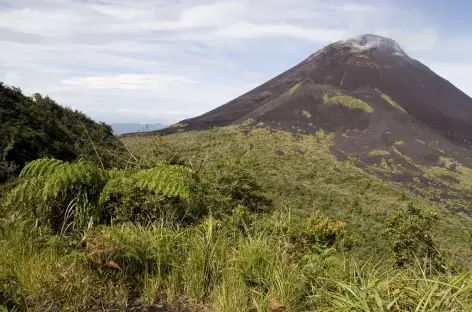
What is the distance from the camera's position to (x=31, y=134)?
217 inches

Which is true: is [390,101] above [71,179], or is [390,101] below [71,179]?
above

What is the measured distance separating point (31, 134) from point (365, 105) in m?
78.6

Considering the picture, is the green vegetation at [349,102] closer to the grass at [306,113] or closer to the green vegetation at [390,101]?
the grass at [306,113]

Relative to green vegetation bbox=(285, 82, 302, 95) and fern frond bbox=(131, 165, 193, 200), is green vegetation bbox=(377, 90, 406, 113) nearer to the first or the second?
green vegetation bbox=(285, 82, 302, 95)

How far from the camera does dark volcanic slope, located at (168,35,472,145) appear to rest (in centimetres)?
8144

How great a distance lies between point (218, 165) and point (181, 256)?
5404 mm

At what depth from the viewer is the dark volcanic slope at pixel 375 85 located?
267 feet

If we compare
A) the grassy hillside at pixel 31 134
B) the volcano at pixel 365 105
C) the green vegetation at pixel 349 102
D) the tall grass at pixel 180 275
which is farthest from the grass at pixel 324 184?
the tall grass at pixel 180 275

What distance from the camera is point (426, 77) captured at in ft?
317

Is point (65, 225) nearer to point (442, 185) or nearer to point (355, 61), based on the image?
point (442, 185)

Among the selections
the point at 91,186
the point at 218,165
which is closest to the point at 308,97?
the point at 218,165

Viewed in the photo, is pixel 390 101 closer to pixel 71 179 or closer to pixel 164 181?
pixel 164 181

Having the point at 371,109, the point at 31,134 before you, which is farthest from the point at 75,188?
the point at 371,109

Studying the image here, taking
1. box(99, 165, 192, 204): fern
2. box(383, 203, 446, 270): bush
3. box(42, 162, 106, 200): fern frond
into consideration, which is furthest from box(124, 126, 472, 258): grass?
box(42, 162, 106, 200): fern frond
